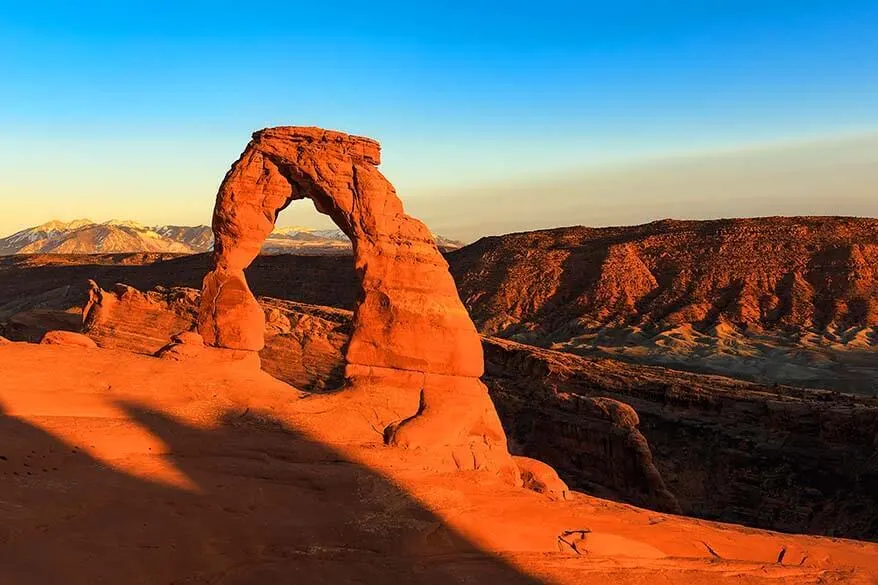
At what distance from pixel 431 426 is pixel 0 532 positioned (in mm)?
5569

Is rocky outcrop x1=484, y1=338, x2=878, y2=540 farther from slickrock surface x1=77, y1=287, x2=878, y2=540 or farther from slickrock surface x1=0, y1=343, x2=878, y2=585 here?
slickrock surface x1=0, y1=343, x2=878, y2=585

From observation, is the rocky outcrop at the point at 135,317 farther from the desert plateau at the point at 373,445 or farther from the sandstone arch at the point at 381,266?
the sandstone arch at the point at 381,266

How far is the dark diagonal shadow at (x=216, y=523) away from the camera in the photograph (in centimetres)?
523

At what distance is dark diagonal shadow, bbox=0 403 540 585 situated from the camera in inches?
206

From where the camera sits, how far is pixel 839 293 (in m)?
40.3

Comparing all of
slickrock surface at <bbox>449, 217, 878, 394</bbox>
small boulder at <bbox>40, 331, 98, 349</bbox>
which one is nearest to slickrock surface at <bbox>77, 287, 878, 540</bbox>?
small boulder at <bbox>40, 331, 98, 349</bbox>

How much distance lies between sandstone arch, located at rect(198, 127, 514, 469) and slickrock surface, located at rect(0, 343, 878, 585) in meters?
1.58

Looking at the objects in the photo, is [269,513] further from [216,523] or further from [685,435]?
[685,435]

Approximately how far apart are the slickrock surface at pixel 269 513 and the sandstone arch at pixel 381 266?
62.1 inches

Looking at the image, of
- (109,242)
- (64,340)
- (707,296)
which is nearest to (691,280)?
(707,296)

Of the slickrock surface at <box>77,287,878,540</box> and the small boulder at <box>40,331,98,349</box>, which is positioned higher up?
the small boulder at <box>40,331,98,349</box>

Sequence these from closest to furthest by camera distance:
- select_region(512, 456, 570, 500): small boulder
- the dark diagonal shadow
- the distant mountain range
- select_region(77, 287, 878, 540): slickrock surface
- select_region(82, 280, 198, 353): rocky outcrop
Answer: the dark diagonal shadow → select_region(512, 456, 570, 500): small boulder → select_region(77, 287, 878, 540): slickrock surface → select_region(82, 280, 198, 353): rocky outcrop → the distant mountain range

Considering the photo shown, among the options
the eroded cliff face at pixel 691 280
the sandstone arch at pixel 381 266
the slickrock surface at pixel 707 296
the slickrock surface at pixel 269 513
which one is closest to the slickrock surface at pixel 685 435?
the sandstone arch at pixel 381 266

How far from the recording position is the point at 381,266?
441 inches
